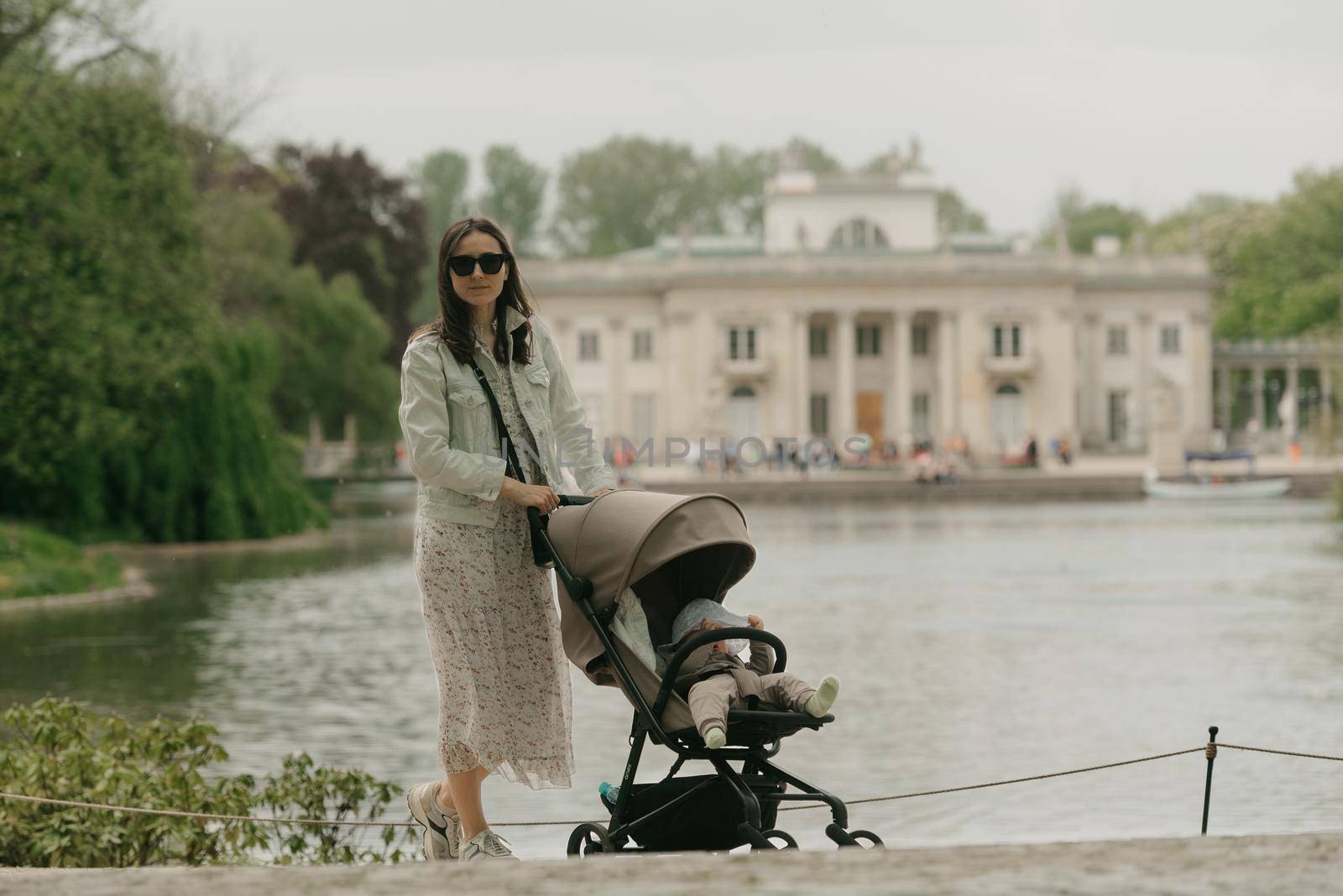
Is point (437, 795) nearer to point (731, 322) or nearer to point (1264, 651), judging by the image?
point (1264, 651)

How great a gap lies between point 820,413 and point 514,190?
109ft

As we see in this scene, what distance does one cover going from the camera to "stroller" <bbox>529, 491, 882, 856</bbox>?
4773 mm

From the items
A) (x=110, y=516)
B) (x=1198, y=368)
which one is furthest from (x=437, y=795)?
(x=1198, y=368)

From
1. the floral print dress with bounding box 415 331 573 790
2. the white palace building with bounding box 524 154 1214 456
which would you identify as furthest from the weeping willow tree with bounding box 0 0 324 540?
the white palace building with bounding box 524 154 1214 456

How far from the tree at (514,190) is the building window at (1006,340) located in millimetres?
34941

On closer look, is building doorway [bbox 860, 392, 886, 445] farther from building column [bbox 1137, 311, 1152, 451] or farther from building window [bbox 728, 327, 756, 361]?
building column [bbox 1137, 311, 1152, 451]

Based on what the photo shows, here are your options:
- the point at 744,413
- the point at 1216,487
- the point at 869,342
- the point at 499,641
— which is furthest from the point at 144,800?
the point at 869,342

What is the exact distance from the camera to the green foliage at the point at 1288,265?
71938 millimetres

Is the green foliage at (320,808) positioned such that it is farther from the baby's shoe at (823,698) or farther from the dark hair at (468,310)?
the baby's shoe at (823,698)

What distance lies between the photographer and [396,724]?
11.9 m

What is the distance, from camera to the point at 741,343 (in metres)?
70.8

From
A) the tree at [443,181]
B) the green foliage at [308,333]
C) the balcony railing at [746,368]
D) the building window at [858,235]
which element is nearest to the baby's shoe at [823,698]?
the green foliage at [308,333]

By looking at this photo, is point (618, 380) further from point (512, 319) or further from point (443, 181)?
point (512, 319)

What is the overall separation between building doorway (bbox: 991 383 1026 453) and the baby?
65853 millimetres
